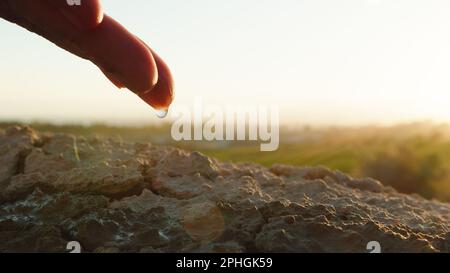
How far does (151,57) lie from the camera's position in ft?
7.50

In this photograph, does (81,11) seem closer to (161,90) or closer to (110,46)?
(110,46)

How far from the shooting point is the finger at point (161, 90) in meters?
2.42

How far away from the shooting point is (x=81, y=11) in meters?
2.12

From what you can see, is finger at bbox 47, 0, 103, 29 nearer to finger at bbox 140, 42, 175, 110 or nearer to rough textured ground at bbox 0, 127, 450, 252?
finger at bbox 140, 42, 175, 110

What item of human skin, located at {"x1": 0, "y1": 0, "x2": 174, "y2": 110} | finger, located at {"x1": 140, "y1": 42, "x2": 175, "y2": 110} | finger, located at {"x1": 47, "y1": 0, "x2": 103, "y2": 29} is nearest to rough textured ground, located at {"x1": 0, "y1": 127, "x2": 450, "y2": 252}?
finger, located at {"x1": 140, "y1": 42, "x2": 175, "y2": 110}

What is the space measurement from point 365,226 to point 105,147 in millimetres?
1891

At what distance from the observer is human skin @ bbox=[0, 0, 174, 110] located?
84.4 inches

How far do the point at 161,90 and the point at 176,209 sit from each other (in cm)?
59

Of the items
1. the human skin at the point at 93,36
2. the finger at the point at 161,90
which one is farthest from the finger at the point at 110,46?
the finger at the point at 161,90

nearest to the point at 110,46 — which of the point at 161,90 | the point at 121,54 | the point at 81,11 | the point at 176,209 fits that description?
the point at 121,54

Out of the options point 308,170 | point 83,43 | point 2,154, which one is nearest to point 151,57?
point 83,43

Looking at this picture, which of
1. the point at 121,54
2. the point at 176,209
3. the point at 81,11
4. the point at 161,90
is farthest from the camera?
the point at 176,209

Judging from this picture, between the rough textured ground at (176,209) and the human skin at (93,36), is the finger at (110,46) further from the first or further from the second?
the rough textured ground at (176,209)
